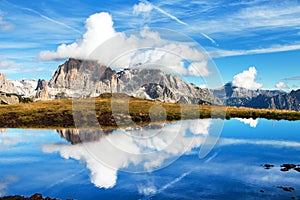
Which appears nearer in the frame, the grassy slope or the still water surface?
the still water surface

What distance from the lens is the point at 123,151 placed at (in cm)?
4419

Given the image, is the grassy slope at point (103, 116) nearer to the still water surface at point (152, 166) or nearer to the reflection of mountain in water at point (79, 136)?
the reflection of mountain in water at point (79, 136)

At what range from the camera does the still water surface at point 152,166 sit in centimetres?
2959

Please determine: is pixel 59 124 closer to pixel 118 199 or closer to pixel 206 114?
pixel 206 114

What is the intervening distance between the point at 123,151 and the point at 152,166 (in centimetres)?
779

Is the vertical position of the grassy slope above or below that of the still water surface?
above

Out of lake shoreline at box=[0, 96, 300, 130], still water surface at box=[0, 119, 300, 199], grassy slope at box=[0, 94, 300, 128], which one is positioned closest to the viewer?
still water surface at box=[0, 119, 300, 199]

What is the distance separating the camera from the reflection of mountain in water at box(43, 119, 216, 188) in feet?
121

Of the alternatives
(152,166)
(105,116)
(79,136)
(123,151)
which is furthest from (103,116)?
(152,166)

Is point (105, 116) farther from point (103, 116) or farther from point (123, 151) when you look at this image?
point (123, 151)

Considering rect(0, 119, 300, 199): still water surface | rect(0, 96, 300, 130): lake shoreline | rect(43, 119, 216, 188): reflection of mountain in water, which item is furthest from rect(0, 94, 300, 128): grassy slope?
rect(0, 119, 300, 199): still water surface

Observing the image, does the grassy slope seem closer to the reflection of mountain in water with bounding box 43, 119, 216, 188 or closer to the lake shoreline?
the lake shoreline

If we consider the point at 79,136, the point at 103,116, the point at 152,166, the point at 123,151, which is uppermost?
the point at 103,116

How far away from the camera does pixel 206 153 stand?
147 ft
